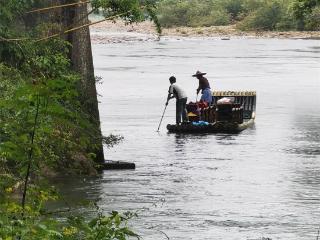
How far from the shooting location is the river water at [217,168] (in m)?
18.6

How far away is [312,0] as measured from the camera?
120ft

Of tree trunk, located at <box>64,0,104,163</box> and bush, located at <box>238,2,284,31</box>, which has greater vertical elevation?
tree trunk, located at <box>64,0,104,163</box>

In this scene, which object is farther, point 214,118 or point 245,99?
point 245,99

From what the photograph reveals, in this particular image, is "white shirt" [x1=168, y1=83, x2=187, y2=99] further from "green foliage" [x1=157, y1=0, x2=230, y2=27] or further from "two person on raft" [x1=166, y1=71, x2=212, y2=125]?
"green foliage" [x1=157, y1=0, x2=230, y2=27]

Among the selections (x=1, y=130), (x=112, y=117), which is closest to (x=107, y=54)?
(x=112, y=117)

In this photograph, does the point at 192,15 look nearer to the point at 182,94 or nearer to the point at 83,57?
the point at 182,94

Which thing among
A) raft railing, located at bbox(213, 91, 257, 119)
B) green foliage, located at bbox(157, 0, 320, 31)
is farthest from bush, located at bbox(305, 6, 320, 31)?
green foliage, located at bbox(157, 0, 320, 31)

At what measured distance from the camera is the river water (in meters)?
18.6

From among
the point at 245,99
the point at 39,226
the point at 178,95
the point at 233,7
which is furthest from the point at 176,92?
the point at 233,7

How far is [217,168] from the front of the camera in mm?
26766

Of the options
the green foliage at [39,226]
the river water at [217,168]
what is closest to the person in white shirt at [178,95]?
the river water at [217,168]

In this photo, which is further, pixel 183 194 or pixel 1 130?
pixel 183 194

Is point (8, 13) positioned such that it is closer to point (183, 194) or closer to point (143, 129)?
point (183, 194)

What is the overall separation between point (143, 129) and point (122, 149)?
6031 millimetres
